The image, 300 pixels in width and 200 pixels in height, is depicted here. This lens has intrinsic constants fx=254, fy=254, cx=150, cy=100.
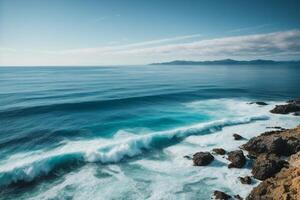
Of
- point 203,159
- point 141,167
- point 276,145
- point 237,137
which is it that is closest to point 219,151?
point 203,159

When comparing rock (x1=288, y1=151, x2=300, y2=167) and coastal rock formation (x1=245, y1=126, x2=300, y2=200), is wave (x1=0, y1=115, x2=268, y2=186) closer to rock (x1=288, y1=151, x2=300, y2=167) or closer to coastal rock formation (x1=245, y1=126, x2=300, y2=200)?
coastal rock formation (x1=245, y1=126, x2=300, y2=200)

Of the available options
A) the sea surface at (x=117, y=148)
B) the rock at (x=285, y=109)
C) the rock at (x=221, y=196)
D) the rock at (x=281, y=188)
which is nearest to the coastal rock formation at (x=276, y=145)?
the sea surface at (x=117, y=148)

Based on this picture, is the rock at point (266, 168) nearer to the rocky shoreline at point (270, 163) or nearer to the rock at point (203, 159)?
the rocky shoreline at point (270, 163)

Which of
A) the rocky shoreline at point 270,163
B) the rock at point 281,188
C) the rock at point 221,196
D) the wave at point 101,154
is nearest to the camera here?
the rock at point 281,188

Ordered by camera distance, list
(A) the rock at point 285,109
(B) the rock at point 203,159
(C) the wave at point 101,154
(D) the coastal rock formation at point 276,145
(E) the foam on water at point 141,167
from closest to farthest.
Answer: (E) the foam on water at point 141,167 < (C) the wave at point 101,154 < (B) the rock at point 203,159 < (D) the coastal rock formation at point 276,145 < (A) the rock at point 285,109

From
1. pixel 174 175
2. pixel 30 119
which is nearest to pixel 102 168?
pixel 174 175

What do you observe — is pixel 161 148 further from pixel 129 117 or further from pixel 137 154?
pixel 129 117

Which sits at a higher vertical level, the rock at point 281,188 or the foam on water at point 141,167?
the rock at point 281,188

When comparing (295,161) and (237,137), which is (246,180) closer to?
(295,161)
